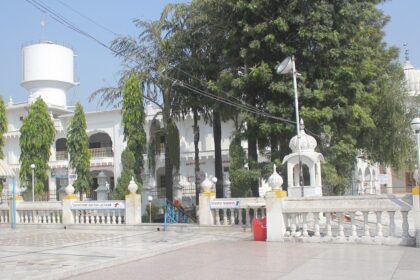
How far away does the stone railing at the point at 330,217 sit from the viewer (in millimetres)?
12898

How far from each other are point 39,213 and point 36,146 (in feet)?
39.9

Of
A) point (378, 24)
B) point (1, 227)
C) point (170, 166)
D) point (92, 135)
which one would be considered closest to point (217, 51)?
point (170, 166)

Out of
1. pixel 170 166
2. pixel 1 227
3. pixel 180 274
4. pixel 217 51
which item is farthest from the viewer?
pixel 170 166

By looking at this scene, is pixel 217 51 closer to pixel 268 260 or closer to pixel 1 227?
pixel 1 227

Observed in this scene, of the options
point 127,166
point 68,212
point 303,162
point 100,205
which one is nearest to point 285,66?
point 303,162

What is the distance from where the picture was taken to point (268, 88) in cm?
2025

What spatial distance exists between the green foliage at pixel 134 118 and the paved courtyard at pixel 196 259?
36.7 ft

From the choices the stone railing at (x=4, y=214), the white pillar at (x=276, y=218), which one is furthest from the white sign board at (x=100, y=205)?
the white pillar at (x=276, y=218)

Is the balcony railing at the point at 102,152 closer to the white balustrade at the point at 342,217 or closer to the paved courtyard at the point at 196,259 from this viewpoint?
the paved courtyard at the point at 196,259

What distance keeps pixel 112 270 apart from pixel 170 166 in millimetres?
16068

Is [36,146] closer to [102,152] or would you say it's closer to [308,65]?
[102,152]

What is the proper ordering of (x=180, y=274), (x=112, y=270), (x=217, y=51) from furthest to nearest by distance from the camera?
(x=217, y=51) → (x=112, y=270) → (x=180, y=274)

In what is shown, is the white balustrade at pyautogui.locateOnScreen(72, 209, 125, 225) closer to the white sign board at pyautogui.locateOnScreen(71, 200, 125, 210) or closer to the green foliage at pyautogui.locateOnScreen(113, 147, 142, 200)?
the white sign board at pyautogui.locateOnScreen(71, 200, 125, 210)

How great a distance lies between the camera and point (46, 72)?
173ft
